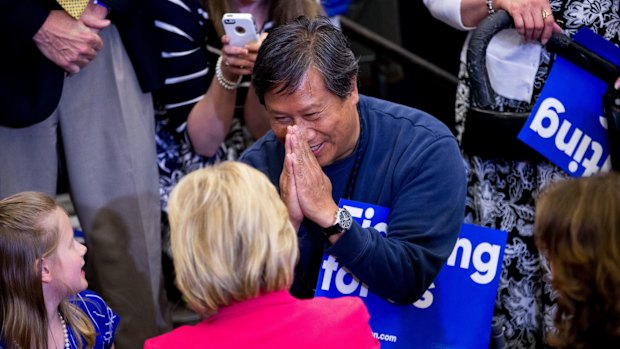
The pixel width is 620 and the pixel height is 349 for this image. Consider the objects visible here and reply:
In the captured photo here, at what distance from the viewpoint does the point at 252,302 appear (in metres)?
1.86

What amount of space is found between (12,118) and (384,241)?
122cm

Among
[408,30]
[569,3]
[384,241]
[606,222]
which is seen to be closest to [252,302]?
[384,241]

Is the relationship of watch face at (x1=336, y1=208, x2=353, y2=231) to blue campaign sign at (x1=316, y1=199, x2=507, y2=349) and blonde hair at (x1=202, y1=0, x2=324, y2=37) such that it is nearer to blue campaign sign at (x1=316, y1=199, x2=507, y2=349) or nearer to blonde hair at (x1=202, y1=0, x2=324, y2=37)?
blue campaign sign at (x1=316, y1=199, x2=507, y2=349)

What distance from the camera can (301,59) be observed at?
2367mm

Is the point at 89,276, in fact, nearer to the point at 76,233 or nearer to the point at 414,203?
the point at 76,233

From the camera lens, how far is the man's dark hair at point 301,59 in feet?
7.76

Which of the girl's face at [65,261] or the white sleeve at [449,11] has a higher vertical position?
the white sleeve at [449,11]

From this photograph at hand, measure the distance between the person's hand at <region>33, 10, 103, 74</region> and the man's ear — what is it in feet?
2.35

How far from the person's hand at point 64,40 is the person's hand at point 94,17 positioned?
20mm

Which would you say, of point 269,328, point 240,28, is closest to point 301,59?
point 240,28

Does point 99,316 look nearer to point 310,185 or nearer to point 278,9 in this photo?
point 310,185

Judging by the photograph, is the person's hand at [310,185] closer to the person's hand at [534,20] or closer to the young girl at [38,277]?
the young girl at [38,277]

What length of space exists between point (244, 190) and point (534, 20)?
1.19m

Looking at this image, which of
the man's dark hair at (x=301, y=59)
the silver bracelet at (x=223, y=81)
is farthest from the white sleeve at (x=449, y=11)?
the silver bracelet at (x=223, y=81)
